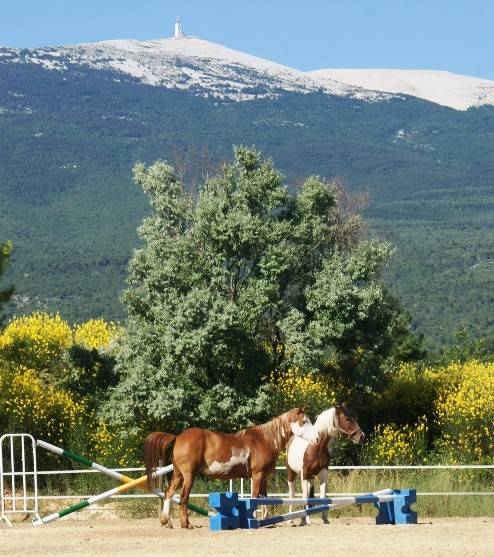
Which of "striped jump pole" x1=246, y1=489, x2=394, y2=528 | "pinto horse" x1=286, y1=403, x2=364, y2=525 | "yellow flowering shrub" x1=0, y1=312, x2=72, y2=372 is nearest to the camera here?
"striped jump pole" x1=246, y1=489, x2=394, y2=528

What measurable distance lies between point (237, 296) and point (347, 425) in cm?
1392

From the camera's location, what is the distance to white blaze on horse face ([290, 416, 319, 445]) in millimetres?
17672

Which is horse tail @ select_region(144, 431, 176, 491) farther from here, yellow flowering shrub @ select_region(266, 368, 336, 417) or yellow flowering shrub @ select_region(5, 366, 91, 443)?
yellow flowering shrub @ select_region(5, 366, 91, 443)

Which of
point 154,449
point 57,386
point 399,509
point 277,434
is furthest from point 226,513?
point 57,386

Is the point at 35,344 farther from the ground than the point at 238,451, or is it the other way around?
the point at 35,344

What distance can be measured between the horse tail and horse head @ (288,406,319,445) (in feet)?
5.77

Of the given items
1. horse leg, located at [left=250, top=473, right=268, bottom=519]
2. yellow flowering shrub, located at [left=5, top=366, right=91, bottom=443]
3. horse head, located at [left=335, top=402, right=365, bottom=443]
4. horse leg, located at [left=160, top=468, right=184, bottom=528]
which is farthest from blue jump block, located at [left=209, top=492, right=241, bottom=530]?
yellow flowering shrub, located at [left=5, top=366, right=91, bottom=443]

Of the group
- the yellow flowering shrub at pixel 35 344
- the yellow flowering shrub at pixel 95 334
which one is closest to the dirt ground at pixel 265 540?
the yellow flowering shrub at pixel 35 344

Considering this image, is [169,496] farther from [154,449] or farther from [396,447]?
[396,447]

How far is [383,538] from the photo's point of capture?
1608 centimetres

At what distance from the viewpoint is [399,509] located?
59.8 ft

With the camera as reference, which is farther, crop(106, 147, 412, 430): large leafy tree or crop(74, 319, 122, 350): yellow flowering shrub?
crop(74, 319, 122, 350): yellow flowering shrub

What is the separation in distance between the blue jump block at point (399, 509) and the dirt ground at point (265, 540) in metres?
0.23

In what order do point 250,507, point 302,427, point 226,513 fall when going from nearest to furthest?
1. point 250,507
2. point 226,513
3. point 302,427
